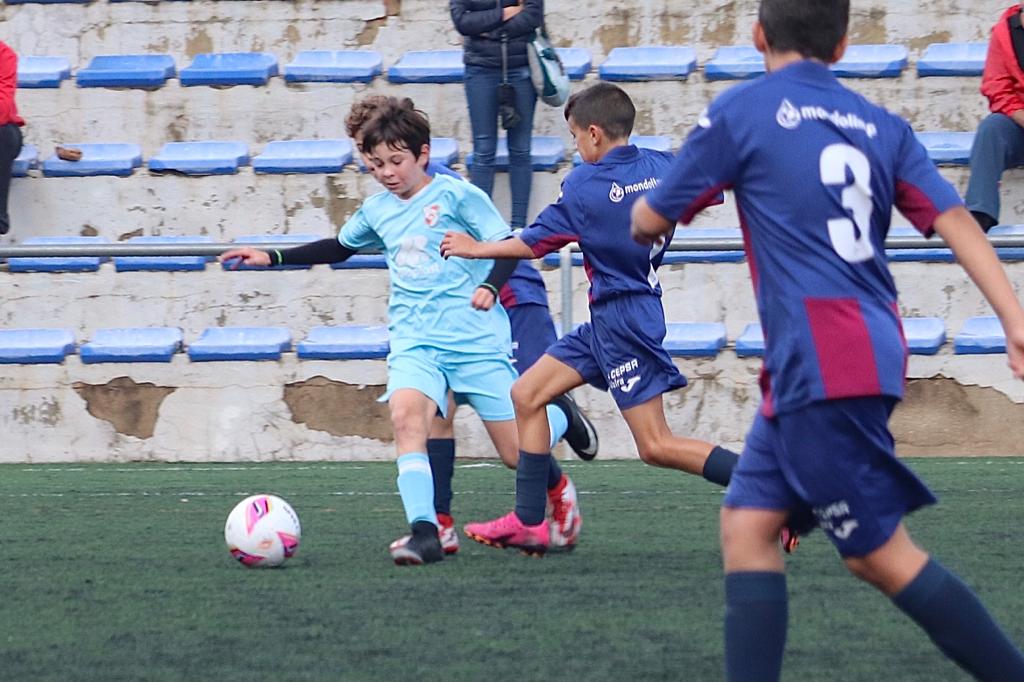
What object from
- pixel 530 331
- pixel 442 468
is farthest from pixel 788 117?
pixel 530 331

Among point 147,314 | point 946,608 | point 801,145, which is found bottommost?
point 147,314

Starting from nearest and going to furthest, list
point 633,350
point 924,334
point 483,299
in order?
point 483,299 → point 633,350 → point 924,334

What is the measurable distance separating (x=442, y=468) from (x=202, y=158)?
4.98m

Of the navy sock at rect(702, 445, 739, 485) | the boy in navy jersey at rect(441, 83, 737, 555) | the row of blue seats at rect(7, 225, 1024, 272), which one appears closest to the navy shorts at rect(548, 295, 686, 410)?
the boy in navy jersey at rect(441, 83, 737, 555)

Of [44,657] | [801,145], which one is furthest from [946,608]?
[44,657]

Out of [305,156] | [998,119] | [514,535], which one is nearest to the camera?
[514,535]

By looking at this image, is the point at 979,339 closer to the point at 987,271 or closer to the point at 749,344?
the point at 749,344

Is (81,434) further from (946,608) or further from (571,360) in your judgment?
(946,608)

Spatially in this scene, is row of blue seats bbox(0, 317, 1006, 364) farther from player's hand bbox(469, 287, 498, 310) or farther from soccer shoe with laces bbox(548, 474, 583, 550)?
player's hand bbox(469, 287, 498, 310)

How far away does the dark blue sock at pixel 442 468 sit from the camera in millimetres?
5699

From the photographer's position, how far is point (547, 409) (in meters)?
6.00

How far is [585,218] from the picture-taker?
523 cm

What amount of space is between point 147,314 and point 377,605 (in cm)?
565

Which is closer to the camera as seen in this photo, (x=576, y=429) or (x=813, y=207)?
(x=813, y=207)
